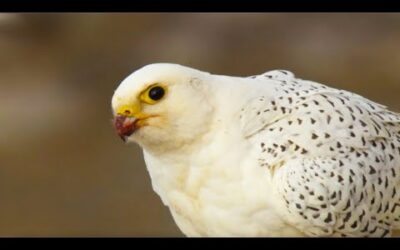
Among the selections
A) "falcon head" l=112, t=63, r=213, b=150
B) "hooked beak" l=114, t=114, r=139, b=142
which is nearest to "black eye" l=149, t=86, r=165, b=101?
"falcon head" l=112, t=63, r=213, b=150

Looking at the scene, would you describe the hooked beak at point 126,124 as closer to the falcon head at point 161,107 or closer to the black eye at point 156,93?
the falcon head at point 161,107

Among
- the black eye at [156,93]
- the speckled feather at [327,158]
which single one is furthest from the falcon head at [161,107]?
the speckled feather at [327,158]

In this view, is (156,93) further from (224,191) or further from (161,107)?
(224,191)

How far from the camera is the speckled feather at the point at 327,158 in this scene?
3955 mm

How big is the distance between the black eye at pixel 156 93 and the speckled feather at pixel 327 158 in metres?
0.32

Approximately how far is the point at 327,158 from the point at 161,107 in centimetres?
63

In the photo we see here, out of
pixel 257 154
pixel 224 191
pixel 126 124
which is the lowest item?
pixel 224 191

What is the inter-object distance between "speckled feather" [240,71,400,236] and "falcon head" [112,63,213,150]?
0.19 m

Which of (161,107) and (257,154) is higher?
(161,107)

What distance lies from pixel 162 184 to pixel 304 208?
58cm

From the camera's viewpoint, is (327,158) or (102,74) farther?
(102,74)

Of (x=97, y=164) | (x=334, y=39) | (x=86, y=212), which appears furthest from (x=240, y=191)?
(x=334, y=39)

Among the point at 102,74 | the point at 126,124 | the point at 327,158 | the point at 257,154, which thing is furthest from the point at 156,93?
the point at 102,74

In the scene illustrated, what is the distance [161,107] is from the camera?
13.0 ft
